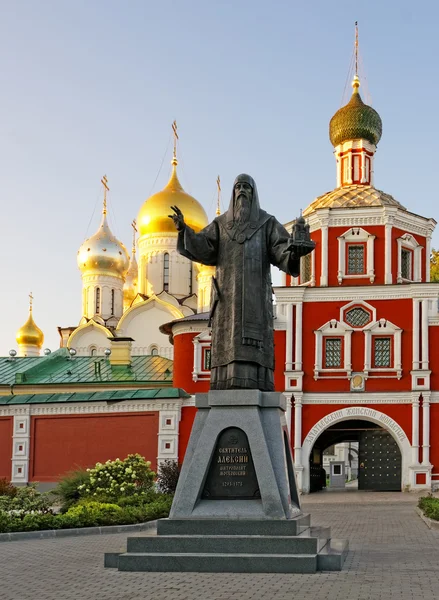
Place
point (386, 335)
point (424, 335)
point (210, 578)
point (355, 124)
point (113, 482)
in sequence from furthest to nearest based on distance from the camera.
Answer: point (355, 124)
point (386, 335)
point (424, 335)
point (113, 482)
point (210, 578)

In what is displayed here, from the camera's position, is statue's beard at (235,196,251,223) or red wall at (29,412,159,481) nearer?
statue's beard at (235,196,251,223)

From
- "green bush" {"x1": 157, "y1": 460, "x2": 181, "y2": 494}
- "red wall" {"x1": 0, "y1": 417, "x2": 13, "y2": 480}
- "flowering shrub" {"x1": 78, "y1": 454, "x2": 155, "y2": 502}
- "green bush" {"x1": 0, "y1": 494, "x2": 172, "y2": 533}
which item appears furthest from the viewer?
"red wall" {"x1": 0, "y1": 417, "x2": 13, "y2": 480}

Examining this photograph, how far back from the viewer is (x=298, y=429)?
2702 cm

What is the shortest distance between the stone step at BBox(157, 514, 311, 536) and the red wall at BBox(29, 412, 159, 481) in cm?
1698

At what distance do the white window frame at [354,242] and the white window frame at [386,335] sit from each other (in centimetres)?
141

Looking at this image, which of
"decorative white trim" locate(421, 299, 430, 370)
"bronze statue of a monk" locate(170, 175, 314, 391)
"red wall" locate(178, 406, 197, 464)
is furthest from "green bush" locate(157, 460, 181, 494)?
"decorative white trim" locate(421, 299, 430, 370)

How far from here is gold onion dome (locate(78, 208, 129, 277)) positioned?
1827 inches

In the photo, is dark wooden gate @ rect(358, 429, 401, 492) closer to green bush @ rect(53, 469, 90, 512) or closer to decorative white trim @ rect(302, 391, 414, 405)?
decorative white trim @ rect(302, 391, 414, 405)

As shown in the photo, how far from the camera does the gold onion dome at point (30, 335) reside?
163 feet

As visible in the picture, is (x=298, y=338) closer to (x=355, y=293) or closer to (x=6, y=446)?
(x=355, y=293)

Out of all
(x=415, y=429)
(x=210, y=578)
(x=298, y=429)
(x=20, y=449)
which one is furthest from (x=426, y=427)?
(x=210, y=578)

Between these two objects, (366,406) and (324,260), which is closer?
(366,406)

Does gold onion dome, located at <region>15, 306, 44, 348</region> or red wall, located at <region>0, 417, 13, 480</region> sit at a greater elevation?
gold onion dome, located at <region>15, 306, 44, 348</region>

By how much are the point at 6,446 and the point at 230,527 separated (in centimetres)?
1886
